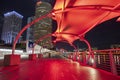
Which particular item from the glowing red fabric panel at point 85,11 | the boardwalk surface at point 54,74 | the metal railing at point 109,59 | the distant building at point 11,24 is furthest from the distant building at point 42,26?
the boardwalk surface at point 54,74

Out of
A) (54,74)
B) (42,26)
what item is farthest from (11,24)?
(54,74)

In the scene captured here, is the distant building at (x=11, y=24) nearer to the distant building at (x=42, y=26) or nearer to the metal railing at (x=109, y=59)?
the distant building at (x=42, y=26)

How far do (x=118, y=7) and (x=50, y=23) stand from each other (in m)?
122

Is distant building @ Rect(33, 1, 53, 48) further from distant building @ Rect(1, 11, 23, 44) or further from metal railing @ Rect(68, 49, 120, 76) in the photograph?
metal railing @ Rect(68, 49, 120, 76)

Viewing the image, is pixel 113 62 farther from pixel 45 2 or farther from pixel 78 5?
pixel 45 2

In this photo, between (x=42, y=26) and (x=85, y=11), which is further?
(x=42, y=26)

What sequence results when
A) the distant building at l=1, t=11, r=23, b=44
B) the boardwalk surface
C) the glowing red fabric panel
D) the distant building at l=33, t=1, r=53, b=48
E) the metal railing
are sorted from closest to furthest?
the boardwalk surface < the metal railing < the glowing red fabric panel < the distant building at l=33, t=1, r=53, b=48 < the distant building at l=1, t=11, r=23, b=44

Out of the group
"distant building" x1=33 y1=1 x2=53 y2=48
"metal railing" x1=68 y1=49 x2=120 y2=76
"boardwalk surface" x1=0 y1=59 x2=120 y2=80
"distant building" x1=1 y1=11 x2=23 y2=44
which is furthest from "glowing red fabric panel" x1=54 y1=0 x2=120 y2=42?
"distant building" x1=1 y1=11 x2=23 y2=44

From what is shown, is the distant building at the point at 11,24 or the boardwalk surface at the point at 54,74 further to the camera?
the distant building at the point at 11,24

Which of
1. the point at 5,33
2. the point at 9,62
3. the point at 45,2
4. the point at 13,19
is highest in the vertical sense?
the point at 45,2

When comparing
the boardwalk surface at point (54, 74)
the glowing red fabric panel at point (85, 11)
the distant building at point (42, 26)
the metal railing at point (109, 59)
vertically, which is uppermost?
the distant building at point (42, 26)

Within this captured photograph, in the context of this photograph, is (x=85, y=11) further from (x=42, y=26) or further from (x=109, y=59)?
(x=42, y=26)

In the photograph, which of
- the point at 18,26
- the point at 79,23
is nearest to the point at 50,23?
the point at 18,26

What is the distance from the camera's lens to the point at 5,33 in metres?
143
